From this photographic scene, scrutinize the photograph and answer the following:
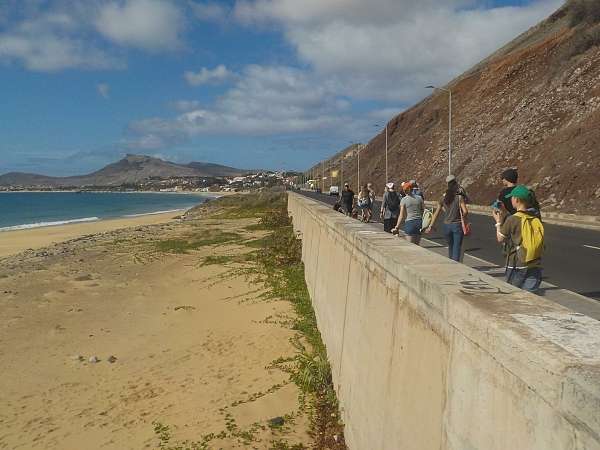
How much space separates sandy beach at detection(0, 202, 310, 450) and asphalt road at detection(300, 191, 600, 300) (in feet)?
15.0

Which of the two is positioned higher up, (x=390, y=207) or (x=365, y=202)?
(x=390, y=207)

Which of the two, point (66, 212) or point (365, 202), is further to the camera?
point (66, 212)

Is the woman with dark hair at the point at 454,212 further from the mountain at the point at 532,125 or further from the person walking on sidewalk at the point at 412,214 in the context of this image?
the mountain at the point at 532,125

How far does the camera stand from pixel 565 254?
12.7m

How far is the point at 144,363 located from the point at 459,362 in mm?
7456

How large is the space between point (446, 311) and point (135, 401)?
5864 millimetres

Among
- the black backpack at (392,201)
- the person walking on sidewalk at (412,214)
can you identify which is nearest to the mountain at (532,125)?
the black backpack at (392,201)

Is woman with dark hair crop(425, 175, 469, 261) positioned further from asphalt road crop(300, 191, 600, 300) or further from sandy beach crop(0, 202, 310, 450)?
sandy beach crop(0, 202, 310, 450)

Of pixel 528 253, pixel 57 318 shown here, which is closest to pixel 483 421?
pixel 528 253

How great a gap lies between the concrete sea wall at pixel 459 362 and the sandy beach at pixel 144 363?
6.38 ft

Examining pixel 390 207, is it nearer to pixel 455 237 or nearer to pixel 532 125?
pixel 455 237

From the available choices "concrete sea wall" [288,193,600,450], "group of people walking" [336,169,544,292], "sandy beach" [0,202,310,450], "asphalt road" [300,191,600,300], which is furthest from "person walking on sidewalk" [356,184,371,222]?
"concrete sea wall" [288,193,600,450]

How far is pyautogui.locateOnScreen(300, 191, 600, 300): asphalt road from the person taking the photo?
359 inches

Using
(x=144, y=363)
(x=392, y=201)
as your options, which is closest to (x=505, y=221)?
(x=144, y=363)
